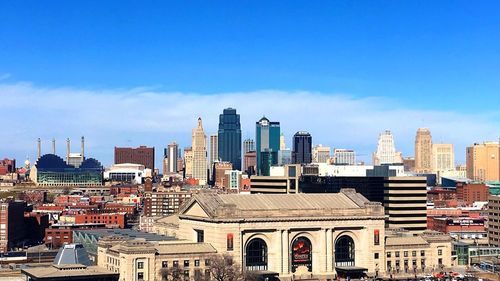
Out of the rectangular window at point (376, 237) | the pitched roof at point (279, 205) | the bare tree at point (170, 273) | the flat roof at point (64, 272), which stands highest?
the pitched roof at point (279, 205)

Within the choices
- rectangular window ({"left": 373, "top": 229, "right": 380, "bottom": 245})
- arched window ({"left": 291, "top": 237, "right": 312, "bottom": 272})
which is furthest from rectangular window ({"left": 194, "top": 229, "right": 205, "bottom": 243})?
rectangular window ({"left": 373, "top": 229, "right": 380, "bottom": 245})

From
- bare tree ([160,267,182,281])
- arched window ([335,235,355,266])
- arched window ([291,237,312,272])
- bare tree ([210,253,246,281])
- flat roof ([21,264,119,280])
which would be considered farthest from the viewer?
arched window ([335,235,355,266])

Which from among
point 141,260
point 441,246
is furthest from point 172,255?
point 441,246

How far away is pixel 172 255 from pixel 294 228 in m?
24.4

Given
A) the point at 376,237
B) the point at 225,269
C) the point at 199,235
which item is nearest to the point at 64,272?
the point at 225,269

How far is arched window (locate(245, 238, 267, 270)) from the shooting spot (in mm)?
156250

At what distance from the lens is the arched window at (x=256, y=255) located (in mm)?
156250

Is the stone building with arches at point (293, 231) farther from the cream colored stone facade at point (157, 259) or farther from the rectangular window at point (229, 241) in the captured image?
the cream colored stone facade at point (157, 259)

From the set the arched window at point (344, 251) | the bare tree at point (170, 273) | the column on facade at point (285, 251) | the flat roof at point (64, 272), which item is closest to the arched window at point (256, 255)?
the column on facade at point (285, 251)

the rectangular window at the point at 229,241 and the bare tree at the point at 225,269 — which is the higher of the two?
the rectangular window at the point at 229,241

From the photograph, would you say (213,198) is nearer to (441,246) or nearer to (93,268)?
(93,268)

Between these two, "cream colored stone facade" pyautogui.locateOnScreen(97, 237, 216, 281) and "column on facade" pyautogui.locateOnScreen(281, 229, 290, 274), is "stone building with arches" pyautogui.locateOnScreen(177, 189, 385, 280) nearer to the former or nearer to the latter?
"column on facade" pyautogui.locateOnScreen(281, 229, 290, 274)

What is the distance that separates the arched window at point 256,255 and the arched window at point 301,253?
18.6ft

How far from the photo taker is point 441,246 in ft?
573
